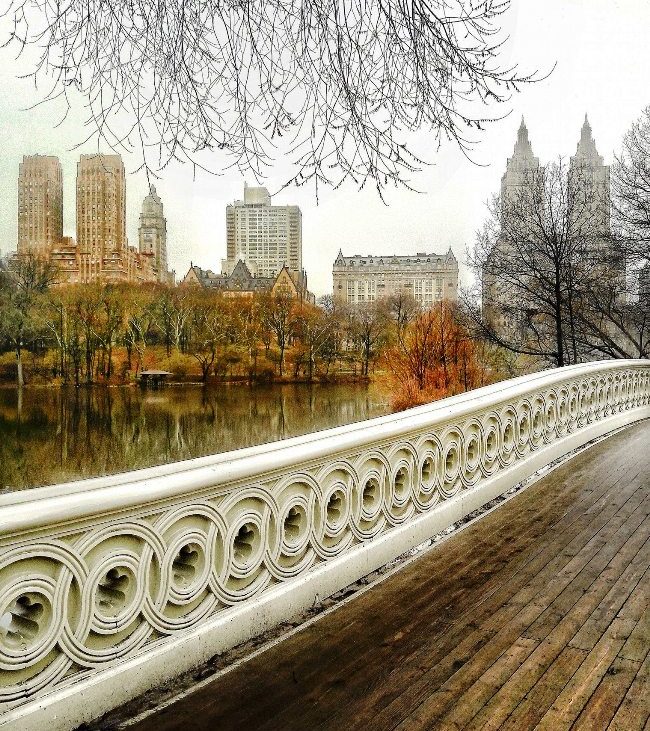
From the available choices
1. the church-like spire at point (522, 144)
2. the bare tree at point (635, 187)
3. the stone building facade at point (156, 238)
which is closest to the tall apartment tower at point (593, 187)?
the bare tree at point (635, 187)

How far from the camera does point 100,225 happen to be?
13.2m

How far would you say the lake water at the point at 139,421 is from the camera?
617 inches

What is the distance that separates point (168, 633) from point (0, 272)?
1285 centimetres

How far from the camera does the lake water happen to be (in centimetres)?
1567

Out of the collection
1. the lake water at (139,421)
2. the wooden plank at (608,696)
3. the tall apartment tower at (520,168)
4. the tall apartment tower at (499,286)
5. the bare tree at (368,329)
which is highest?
the tall apartment tower at (520,168)

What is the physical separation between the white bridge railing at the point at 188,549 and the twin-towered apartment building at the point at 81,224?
758 centimetres

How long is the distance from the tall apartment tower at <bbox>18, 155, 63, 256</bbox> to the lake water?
11.4 feet

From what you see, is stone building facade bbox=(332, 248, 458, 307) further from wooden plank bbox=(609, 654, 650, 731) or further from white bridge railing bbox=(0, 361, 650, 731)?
wooden plank bbox=(609, 654, 650, 731)

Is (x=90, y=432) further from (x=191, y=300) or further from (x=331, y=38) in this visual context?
(x=331, y=38)

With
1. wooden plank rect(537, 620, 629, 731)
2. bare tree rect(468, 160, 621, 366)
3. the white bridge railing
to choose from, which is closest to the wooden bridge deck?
wooden plank rect(537, 620, 629, 731)

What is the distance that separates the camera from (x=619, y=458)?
5.67 m

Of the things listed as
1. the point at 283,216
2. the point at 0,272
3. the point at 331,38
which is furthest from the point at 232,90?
the point at 283,216

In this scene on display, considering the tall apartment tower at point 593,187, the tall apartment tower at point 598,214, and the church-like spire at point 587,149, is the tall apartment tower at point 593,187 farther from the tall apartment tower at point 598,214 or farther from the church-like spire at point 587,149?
the church-like spire at point 587,149

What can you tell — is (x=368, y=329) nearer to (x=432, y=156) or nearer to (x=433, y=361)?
(x=433, y=361)
